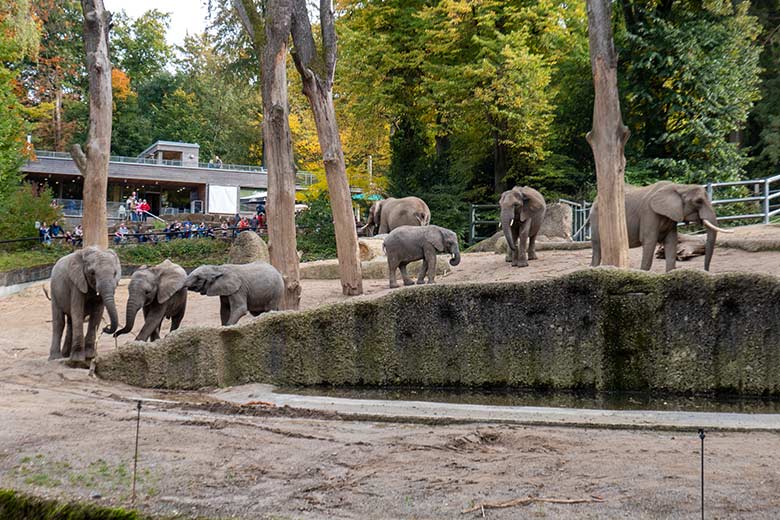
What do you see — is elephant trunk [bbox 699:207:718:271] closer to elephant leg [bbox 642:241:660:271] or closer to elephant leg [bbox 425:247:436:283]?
elephant leg [bbox 642:241:660:271]

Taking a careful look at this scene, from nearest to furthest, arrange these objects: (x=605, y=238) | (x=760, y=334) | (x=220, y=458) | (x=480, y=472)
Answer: (x=480, y=472) → (x=220, y=458) → (x=760, y=334) → (x=605, y=238)

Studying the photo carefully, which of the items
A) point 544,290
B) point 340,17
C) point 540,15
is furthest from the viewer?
point 340,17

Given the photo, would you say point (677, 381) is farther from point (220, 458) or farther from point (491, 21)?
point (491, 21)

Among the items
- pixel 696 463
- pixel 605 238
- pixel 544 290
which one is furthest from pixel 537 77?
pixel 696 463

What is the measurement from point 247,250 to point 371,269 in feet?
18.7

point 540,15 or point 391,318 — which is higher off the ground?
point 540,15

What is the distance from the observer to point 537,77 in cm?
2781

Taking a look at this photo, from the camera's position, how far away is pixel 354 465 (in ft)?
18.6

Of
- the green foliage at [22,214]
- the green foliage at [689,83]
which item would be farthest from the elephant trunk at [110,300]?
the green foliage at [22,214]

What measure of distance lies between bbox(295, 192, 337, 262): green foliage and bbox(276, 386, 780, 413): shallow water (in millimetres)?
19839

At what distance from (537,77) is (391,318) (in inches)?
798

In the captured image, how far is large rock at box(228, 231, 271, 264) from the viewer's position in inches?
975

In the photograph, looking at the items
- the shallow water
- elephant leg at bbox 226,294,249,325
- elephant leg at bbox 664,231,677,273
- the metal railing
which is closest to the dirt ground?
the shallow water

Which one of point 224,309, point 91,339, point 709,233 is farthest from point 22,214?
point 709,233
